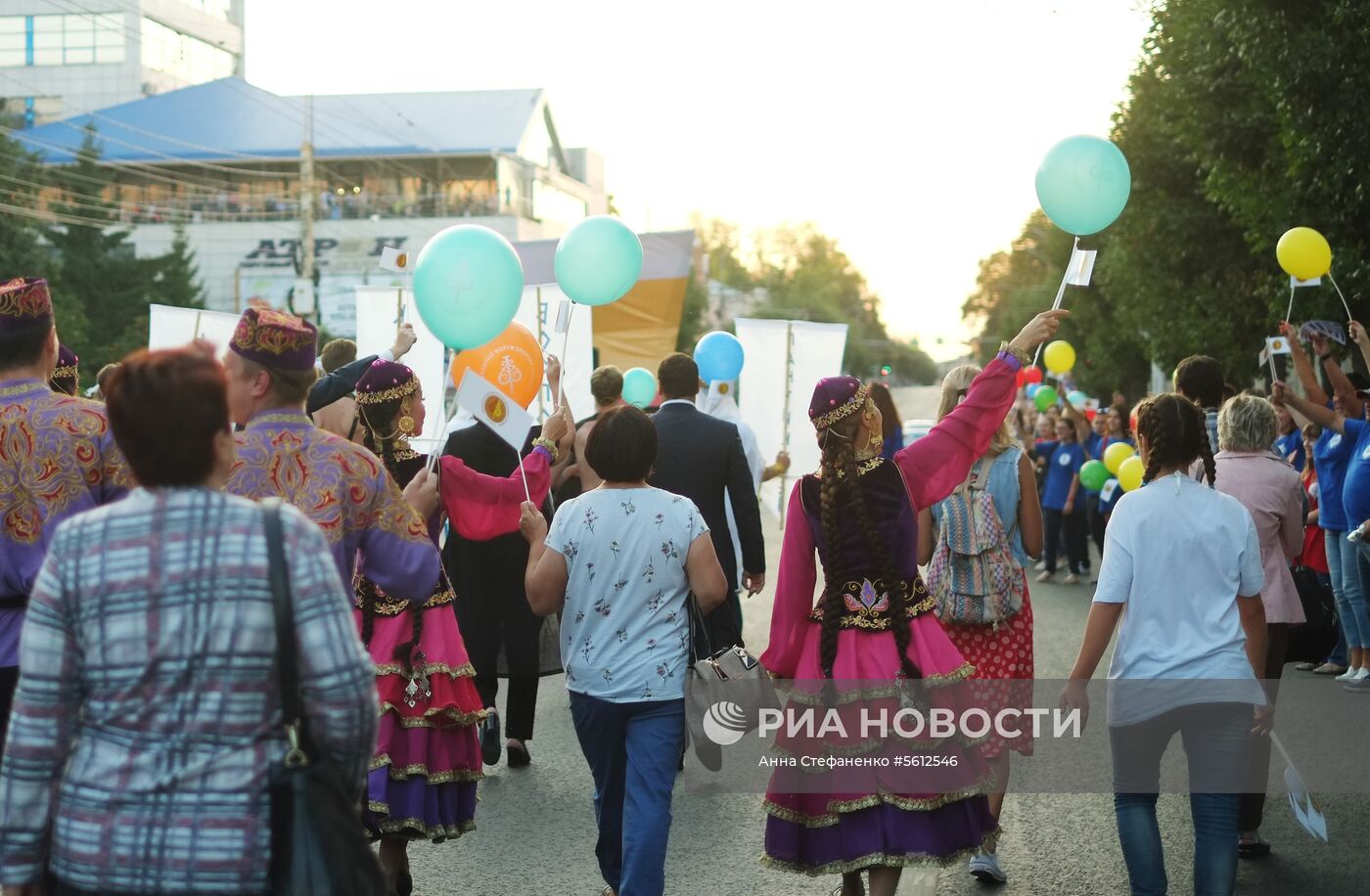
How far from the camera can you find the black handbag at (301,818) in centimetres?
275

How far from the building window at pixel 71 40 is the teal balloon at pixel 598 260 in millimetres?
75599

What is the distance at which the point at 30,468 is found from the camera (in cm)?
425

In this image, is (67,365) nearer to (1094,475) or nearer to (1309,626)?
(1309,626)

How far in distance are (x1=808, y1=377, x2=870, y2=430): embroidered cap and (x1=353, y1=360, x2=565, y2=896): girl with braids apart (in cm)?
108

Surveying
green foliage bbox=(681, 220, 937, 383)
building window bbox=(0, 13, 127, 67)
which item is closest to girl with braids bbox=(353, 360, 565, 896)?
building window bbox=(0, 13, 127, 67)

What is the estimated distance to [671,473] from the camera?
25.6ft

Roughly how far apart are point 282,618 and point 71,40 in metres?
81.6

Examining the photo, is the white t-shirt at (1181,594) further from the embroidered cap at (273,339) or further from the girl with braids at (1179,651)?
the embroidered cap at (273,339)

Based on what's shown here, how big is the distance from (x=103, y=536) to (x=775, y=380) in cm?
1131

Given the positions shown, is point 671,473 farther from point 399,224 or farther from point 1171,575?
point 399,224

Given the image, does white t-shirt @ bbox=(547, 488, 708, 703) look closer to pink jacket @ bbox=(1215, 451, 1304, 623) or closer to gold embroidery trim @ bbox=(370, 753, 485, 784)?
gold embroidery trim @ bbox=(370, 753, 485, 784)

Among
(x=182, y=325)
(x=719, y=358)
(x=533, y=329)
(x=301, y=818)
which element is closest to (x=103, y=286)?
(x=182, y=325)

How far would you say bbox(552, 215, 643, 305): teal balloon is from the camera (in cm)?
716

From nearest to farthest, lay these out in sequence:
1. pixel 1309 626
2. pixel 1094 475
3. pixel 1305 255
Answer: pixel 1309 626 < pixel 1305 255 < pixel 1094 475
